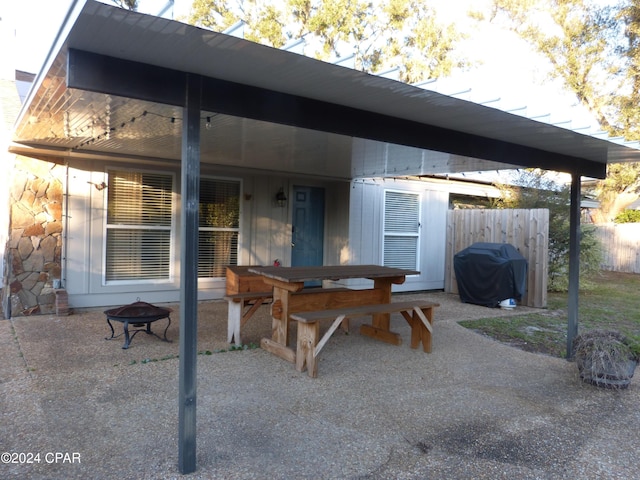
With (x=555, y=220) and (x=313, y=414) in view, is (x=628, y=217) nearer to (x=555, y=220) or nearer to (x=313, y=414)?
(x=555, y=220)

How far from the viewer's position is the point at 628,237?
1670 cm

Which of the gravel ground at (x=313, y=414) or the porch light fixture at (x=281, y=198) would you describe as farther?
the porch light fixture at (x=281, y=198)

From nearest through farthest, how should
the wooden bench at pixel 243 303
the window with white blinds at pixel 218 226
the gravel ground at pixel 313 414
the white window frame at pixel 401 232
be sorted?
the gravel ground at pixel 313 414 → the wooden bench at pixel 243 303 → the window with white blinds at pixel 218 226 → the white window frame at pixel 401 232

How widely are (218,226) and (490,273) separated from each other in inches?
196

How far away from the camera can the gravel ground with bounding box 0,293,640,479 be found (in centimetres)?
297

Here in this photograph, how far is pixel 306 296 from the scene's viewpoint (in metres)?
5.38

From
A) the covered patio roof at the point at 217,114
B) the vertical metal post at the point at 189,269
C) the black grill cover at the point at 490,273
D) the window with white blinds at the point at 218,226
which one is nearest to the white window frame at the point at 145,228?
the window with white blinds at the point at 218,226

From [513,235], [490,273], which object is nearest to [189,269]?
[490,273]

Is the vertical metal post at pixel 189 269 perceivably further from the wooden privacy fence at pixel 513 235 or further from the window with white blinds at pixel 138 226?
the wooden privacy fence at pixel 513 235

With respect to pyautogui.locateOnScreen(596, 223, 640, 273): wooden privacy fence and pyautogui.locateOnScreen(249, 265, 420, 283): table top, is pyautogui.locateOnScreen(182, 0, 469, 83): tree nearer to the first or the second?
pyautogui.locateOnScreen(596, 223, 640, 273): wooden privacy fence

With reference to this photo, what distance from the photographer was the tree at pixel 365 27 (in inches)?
756

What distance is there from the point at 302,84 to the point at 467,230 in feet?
25.9

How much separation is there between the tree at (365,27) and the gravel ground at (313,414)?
16050 millimetres

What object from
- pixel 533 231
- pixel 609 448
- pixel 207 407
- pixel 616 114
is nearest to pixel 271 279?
pixel 207 407
